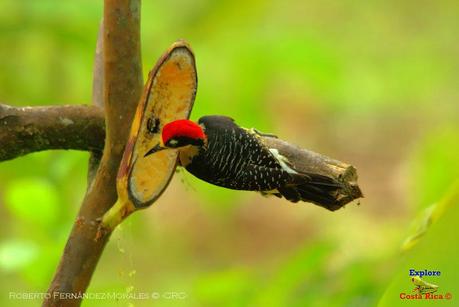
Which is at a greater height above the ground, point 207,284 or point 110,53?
point 110,53

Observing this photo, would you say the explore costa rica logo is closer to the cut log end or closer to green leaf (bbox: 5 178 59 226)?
the cut log end

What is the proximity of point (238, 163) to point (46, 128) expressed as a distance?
0.90 feet

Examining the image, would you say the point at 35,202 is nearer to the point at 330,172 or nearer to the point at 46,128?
the point at 46,128

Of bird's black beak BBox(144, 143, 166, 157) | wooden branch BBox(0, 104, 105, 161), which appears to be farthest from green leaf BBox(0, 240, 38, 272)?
bird's black beak BBox(144, 143, 166, 157)

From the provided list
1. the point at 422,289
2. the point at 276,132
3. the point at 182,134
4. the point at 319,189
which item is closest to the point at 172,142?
the point at 182,134

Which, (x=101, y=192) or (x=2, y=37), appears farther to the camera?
(x=2, y=37)

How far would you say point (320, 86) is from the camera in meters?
2.14

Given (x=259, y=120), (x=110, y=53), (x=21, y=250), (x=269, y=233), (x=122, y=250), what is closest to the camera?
(x=110, y=53)

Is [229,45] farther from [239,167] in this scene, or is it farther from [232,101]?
[239,167]

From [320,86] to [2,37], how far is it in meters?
0.92

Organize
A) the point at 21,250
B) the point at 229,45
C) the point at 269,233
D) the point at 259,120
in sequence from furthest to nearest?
the point at 269,233 < the point at 229,45 < the point at 259,120 < the point at 21,250

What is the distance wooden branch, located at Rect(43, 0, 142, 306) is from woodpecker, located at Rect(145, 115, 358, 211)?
2.6 inches

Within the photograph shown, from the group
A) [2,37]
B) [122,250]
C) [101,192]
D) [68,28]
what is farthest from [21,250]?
[2,37]

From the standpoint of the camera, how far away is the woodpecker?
2.95ft
